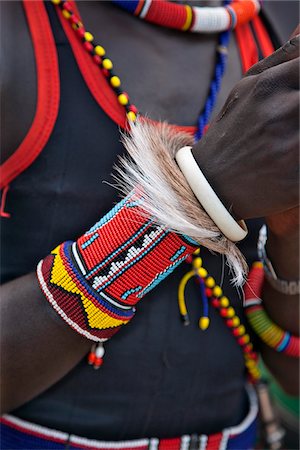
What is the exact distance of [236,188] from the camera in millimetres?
745

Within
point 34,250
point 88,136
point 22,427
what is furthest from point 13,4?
point 22,427

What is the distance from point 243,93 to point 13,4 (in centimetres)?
41

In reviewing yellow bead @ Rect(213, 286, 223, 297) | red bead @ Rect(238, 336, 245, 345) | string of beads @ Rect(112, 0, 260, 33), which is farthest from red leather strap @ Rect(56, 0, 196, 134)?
red bead @ Rect(238, 336, 245, 345)

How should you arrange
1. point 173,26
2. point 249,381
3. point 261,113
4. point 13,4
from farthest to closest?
1. point 249,381
2. point 173,26
3. point 13,4
4. point 261,113

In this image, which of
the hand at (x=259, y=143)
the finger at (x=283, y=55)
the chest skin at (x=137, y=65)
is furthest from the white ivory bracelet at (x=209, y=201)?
the chest skin at (x=137, y=65)

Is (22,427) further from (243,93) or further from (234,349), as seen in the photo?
(243,93)

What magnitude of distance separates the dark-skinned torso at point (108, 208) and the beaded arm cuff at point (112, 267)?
0.39ft

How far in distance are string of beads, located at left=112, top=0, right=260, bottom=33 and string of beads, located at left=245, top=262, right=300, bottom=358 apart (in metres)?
0.44

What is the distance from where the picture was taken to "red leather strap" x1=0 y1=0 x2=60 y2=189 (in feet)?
2.98

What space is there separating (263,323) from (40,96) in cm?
55

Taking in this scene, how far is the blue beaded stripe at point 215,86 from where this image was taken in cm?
102

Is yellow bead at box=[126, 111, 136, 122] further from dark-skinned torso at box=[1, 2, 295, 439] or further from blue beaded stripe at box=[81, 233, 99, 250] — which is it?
blue beaded stripe at box=[81, 233, 99, 250]

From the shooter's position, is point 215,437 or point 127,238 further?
point 215,437

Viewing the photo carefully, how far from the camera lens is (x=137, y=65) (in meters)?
1.01
